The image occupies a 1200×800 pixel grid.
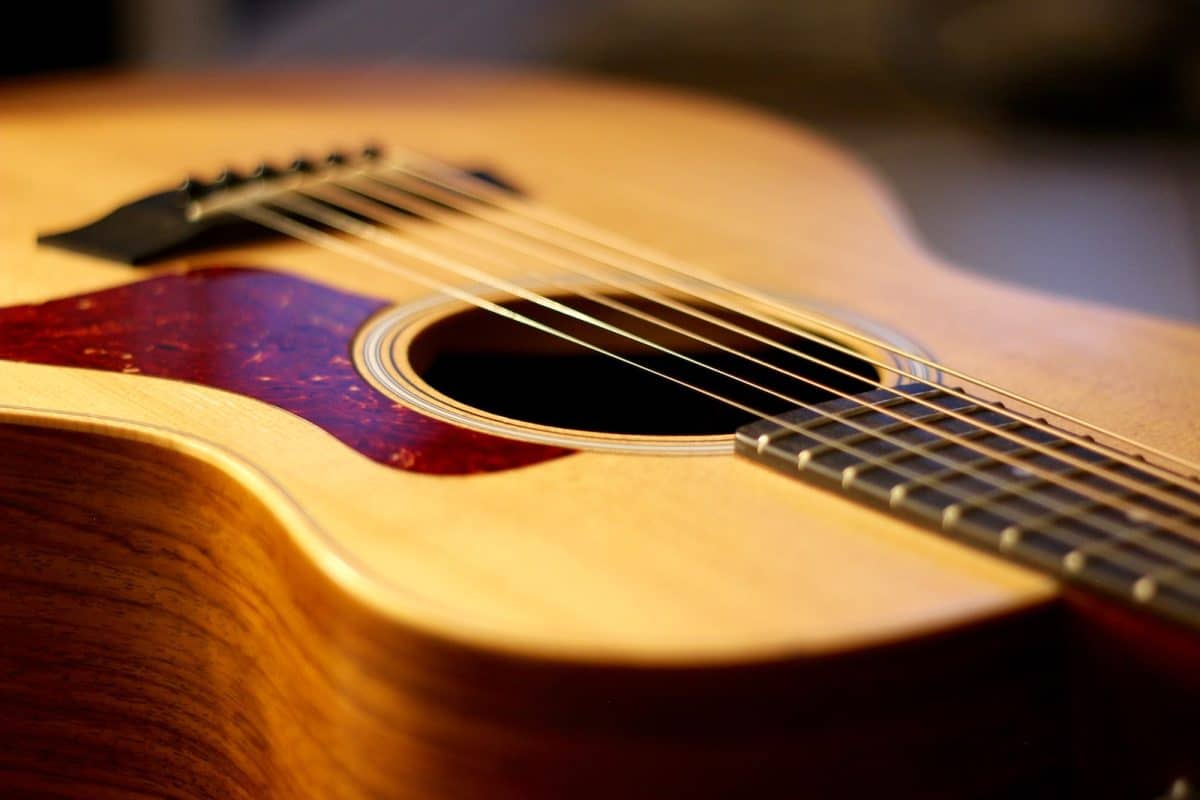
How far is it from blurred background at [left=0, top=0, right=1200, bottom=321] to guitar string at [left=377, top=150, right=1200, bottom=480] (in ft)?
2.06

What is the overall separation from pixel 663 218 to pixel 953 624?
1.89ft

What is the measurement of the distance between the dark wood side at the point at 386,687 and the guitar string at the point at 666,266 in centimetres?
16

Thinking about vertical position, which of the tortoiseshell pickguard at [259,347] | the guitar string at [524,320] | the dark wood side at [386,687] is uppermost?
the guitar string at [524,320]

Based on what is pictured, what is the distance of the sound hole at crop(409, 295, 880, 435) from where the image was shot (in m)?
0.76

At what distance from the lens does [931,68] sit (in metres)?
2.14

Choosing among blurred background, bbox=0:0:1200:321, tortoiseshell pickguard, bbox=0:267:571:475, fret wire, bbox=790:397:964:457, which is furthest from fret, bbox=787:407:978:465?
blurred background, bbox=0:0:1200:321

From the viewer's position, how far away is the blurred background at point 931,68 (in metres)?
1.56

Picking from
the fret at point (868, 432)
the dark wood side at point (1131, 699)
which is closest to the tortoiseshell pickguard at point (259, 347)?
the fret at point (868, 432)

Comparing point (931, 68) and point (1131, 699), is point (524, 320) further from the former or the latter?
point (931, 68)

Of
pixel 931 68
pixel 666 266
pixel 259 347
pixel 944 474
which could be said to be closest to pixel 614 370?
pixel 666 266

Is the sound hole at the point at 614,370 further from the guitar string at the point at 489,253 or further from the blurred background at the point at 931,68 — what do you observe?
the blurred background at the point at 931,68

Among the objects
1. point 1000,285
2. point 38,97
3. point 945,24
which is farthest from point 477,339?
point 945,24

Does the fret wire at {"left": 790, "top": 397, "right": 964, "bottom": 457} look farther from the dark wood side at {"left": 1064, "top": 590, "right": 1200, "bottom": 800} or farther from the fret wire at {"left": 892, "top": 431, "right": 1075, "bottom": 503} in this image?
the dark wood side at {"left": 1064, "top": 590, "right": 1200, "bottom": 800}

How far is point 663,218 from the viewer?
94 centimetres
